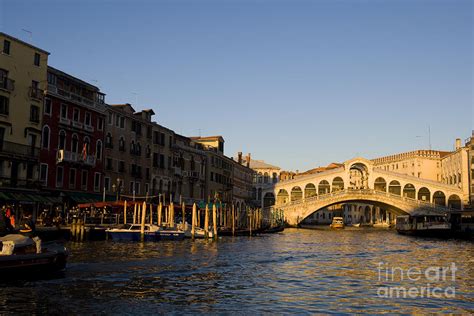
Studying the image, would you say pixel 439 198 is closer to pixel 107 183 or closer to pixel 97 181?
pixel 107 183

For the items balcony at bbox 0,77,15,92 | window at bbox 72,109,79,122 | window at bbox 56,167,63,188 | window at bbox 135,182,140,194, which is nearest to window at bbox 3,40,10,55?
balcony at bbox 0,77,15,92

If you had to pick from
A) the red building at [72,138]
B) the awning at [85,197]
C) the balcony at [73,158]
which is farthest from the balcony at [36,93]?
the awning at [85,197]

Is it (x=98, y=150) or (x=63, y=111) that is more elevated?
(x=63, y=111)

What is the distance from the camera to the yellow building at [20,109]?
1331 inches

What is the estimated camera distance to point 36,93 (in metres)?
36.2

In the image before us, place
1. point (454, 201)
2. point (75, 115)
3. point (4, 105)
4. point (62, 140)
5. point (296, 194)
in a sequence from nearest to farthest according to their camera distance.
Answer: point (4, 105)
point (62, 140)
point (75, 115)
point (454, 201)
point (296, 194)

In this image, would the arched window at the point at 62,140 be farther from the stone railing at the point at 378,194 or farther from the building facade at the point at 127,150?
the stone railing at the point at 378,194

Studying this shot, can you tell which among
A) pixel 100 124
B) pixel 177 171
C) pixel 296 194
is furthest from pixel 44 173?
pixel 296 194

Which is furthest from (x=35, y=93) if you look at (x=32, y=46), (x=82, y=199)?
(x=82, y=199)

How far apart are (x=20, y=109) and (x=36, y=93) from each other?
172cm

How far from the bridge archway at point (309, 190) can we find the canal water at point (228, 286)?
2073 inches

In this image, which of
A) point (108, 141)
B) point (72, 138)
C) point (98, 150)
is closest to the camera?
point (72, 138)

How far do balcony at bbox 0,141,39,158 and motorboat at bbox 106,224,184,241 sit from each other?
23.5 ft

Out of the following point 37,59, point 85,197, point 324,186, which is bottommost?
point 85,197
